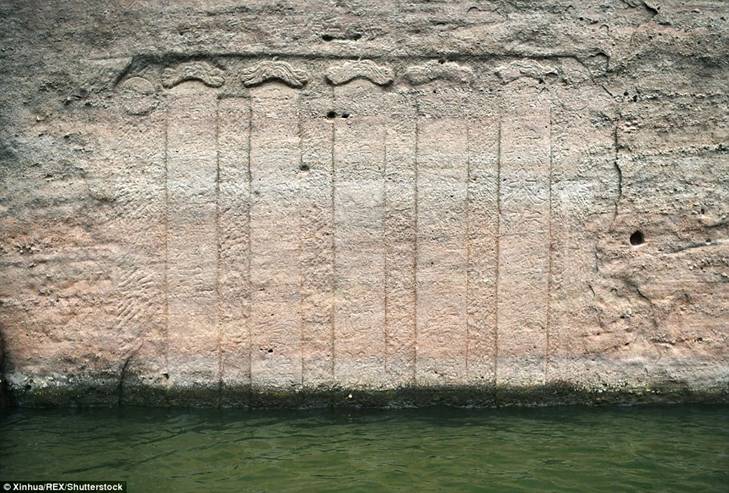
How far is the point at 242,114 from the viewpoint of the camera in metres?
4.02

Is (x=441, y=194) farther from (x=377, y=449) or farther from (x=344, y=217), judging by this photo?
(x=377, y=449)

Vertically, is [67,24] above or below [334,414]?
above

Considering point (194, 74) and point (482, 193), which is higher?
point (194, 74)

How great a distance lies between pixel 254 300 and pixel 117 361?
→ 2.67ft

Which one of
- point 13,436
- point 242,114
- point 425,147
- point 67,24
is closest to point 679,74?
point 425,147

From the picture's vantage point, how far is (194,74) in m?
4.00

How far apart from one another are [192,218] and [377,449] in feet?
5.12

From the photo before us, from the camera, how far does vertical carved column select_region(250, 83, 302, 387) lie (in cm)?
402

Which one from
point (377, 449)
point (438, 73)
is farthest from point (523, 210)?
point (377, 449)

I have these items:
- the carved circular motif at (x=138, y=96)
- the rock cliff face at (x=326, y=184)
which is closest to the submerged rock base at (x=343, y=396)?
the rock cliff face at (x=326, y=184)

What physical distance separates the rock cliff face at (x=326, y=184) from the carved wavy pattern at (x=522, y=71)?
0.01 metres

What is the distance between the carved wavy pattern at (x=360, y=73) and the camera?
13.2 ft

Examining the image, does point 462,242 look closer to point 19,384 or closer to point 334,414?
point 334,414

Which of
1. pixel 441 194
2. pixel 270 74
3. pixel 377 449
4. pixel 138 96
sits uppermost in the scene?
pixel 270 74
